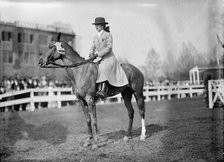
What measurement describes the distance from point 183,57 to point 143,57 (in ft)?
1.38

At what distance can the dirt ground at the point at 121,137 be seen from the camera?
7.98 feet

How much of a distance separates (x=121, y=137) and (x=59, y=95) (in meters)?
2.48

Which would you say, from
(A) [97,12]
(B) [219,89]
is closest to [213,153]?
(A) [97,12]

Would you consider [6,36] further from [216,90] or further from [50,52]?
[216,90]

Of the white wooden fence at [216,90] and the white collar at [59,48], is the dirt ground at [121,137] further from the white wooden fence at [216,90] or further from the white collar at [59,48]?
Answer: the white collar at [59,48]

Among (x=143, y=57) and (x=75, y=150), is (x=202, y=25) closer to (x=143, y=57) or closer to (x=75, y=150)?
(x=143, y=57)

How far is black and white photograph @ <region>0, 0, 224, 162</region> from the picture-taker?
2.60 metres

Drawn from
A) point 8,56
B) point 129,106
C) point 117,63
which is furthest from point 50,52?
point 129,106

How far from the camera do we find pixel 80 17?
2.63 m

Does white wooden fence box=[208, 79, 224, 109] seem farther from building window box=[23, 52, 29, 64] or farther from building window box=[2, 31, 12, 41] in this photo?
building window box=[2, 31, 12, 41]

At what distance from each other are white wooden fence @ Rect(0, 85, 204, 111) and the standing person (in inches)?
20.7

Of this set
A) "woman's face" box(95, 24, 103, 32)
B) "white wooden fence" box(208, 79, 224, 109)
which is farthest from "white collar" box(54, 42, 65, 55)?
"white wooden fence" box(208, 79, 224, 109)

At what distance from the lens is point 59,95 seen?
17.1 ft

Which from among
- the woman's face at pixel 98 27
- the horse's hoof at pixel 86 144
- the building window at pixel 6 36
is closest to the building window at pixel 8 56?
the building window at pixel 6 36
